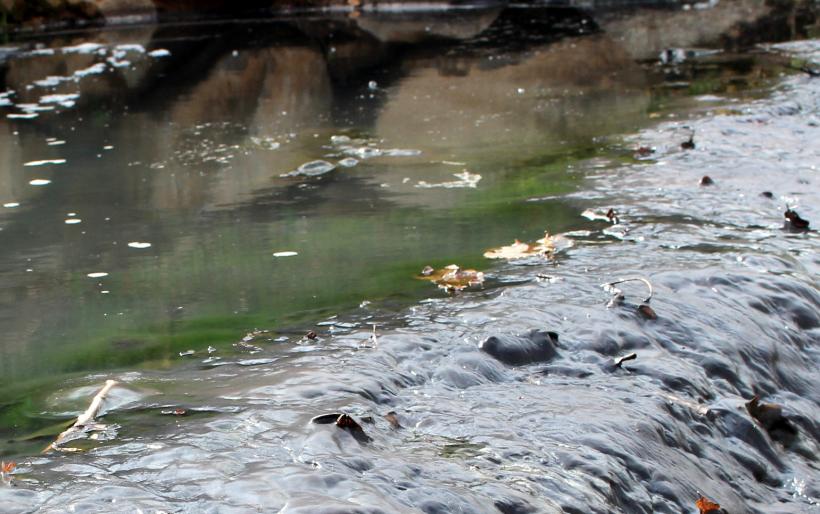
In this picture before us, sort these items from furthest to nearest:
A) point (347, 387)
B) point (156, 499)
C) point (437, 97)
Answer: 1. point (437, 97)
2. point (347, 387)
3. point (156, 499)

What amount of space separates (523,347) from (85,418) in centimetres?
152

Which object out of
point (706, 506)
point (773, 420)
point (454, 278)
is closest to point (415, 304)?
point (454, 278)

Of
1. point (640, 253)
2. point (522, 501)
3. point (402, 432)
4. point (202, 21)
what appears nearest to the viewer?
point (522, 501)

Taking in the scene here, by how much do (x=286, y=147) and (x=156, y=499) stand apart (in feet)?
18.3

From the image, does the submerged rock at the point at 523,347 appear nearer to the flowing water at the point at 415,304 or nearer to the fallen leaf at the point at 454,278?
the flowing water at the point at 415,304

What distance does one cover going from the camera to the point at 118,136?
8.34m

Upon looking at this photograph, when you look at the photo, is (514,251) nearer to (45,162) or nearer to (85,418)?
(85,418)

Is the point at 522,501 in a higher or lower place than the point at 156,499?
lower

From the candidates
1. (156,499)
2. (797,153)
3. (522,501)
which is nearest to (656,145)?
(797,153)

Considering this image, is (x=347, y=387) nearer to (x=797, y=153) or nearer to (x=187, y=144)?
(x=797, y=153)

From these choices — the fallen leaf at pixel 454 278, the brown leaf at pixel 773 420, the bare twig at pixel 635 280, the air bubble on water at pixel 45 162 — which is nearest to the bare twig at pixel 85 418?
the fallen leaf at pixel 454 278

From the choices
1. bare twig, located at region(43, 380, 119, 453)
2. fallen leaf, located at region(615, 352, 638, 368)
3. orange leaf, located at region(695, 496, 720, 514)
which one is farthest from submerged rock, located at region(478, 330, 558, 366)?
bare twig, located at region(43, 380, 119, 453)

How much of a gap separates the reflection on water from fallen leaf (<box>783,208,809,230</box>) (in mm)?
1044

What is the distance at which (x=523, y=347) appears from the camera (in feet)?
11.6
